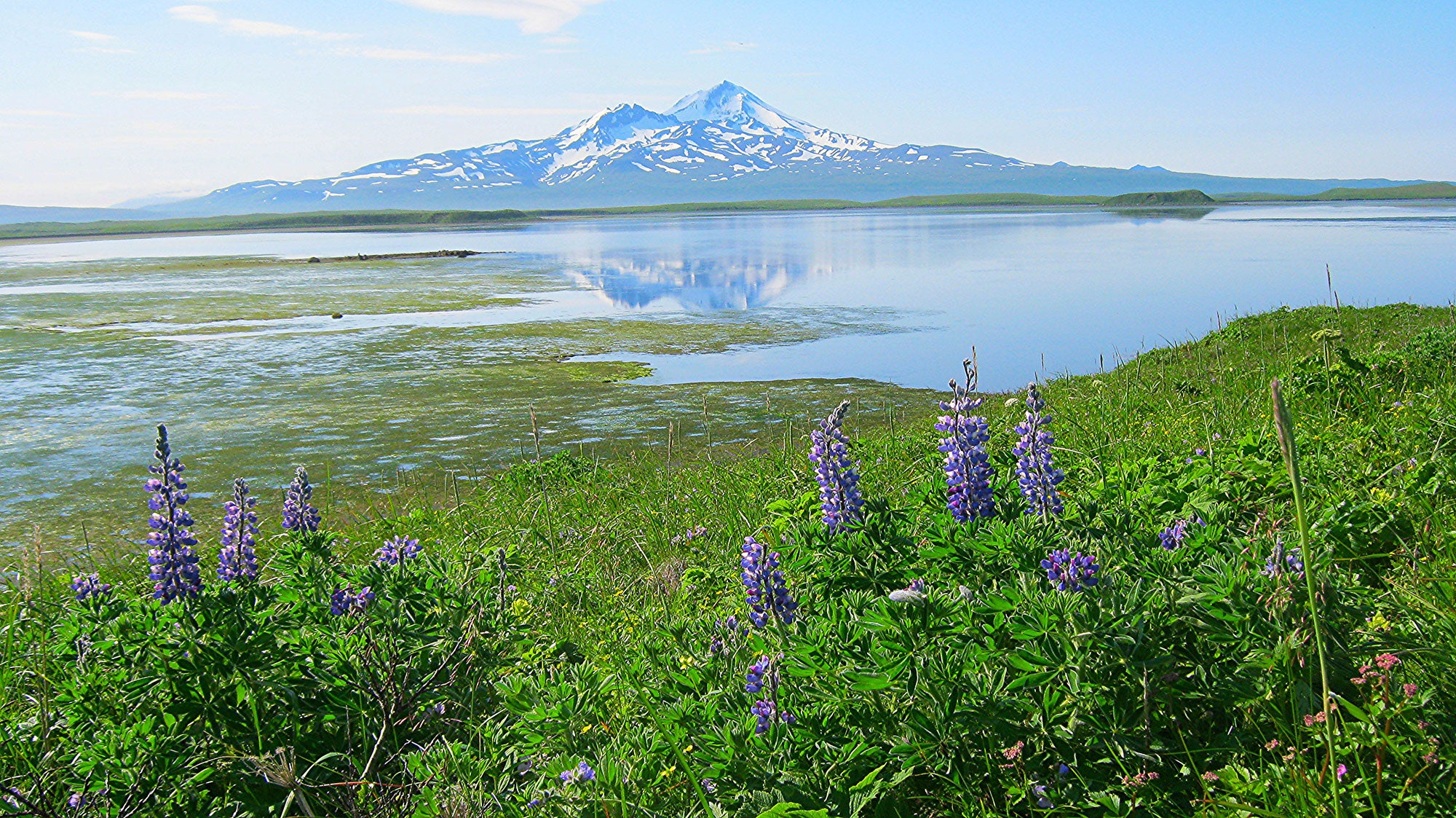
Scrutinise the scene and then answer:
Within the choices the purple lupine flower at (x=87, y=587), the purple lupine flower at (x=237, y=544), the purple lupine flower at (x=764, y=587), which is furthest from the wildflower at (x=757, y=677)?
the purple lupine flower at (x=87, y=587)

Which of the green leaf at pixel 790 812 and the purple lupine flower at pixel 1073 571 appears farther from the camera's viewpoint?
the purple lupine flower at pixel 1073 571

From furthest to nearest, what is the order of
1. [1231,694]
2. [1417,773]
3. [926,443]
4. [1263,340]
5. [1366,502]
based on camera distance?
[1263,340], [926,443], [1366,502], [1231,694], [1417,773]

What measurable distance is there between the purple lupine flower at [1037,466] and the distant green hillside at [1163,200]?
129144 mm

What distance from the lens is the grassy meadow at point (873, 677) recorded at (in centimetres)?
206

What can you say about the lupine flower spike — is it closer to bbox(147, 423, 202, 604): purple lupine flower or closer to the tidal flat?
bbox(147, 423, 202, 604): purple lupine flower

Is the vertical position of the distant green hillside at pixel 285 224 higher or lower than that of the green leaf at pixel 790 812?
higher

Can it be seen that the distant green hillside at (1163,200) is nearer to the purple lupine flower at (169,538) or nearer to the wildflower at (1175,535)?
the wildflower at (1175,535)

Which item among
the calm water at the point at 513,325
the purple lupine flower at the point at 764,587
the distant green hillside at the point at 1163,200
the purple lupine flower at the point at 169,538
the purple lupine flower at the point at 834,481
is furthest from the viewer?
the distant green hillside at the point at 1163,200

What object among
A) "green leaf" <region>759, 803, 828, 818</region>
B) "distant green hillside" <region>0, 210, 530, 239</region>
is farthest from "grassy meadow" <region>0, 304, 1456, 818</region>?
"distant green hillside" <region>0, 210, 530, 239</region>

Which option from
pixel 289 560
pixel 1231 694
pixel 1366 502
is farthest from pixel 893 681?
pixel 289 560

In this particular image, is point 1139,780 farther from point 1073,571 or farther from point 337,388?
point 337,388

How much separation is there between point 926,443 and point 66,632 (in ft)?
16.1

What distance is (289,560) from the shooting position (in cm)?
333

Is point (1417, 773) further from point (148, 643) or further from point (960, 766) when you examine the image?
point (148, 643)
